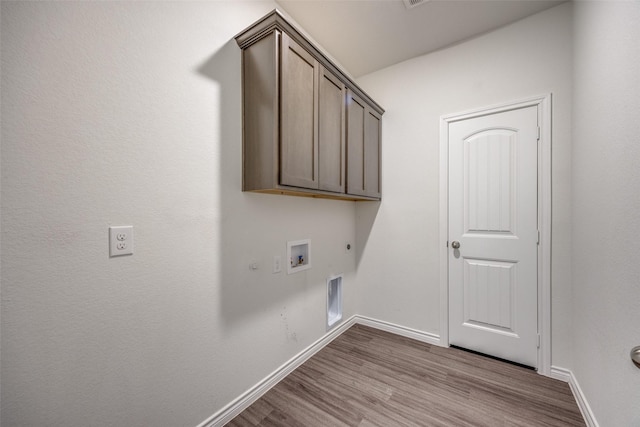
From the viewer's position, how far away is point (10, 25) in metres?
0.83

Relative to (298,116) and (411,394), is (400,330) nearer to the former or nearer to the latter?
(411,394)

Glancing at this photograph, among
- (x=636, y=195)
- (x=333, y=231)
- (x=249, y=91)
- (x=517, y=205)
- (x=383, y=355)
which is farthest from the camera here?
(x=333, y=231)

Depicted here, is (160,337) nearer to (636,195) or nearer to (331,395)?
(331,395)

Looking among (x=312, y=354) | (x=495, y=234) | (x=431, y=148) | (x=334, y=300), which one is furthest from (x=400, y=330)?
(x=431, y=148)

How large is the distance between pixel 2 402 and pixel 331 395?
155cm

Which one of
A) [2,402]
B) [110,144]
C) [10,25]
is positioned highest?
[10,25]

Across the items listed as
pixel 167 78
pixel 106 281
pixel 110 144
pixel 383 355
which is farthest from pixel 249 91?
pixel 383 355

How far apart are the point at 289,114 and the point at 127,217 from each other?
97cm

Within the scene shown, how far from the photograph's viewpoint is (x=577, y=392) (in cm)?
164

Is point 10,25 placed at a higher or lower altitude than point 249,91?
lower

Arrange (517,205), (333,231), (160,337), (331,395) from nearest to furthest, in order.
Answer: (160,337) < (331,395) < (517,205) < (333,231)

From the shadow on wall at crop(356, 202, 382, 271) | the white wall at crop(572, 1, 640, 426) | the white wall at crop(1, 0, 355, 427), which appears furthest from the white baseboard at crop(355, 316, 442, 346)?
the white wall at crop(1, 0, 355, 427)

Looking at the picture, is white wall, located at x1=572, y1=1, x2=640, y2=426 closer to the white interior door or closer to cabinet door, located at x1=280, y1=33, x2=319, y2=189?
the white interior door

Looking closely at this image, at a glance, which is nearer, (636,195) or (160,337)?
(636,195)
